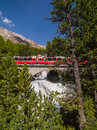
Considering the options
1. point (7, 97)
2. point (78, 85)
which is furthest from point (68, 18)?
point (7, 97)

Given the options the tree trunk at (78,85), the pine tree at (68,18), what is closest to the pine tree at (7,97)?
the tree trunk at (78,85)

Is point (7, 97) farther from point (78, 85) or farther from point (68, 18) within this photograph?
point (68, 18)

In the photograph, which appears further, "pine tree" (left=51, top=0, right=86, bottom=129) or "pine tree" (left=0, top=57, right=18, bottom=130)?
"pine tree" (left=0, top=57, right=18, bottom=130)

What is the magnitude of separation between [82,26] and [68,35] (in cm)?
138

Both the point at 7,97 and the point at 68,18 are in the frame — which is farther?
the point at 7,97

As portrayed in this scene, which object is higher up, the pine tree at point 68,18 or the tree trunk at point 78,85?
the pine tree at point 68,18

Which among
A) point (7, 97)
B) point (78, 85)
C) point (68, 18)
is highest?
point (68, 18)

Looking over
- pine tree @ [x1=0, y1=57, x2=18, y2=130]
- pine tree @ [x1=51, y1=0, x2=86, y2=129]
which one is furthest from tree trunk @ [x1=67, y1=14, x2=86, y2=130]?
pine tree @ [x1=0, y1=57, x2=18, y2=130]

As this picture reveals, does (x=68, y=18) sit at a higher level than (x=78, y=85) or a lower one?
higher

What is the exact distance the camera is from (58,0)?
612 centimetres

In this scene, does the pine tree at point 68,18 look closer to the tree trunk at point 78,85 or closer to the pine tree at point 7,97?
the tree trunk at point 78,85

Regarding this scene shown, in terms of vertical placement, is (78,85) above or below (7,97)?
above

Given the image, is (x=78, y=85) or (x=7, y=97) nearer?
(x=78, y=85)

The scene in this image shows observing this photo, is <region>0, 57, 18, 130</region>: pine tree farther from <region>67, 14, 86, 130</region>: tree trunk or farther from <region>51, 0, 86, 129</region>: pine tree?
<region>51, 0, 86, 129</region>: pine tree
